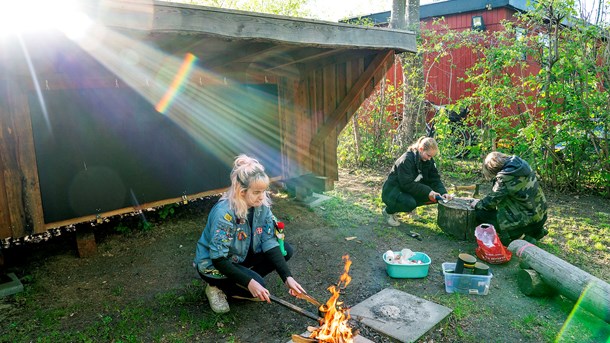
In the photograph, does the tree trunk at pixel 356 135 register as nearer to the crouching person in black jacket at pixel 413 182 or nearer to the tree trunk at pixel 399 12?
the tree trunk at pixel 399 12

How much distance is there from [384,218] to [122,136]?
12.5ft

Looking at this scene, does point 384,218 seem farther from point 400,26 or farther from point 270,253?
point 400,26

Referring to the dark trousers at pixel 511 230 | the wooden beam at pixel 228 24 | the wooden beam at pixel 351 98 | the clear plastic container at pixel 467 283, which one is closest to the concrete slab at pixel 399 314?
the clear plastic container at pixel 467 283

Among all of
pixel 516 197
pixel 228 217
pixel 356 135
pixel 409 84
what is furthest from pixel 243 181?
pixel 409 84

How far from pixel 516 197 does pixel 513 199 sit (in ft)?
0.18

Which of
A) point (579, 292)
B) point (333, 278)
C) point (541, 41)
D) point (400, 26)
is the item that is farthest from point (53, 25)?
point (400, 26)

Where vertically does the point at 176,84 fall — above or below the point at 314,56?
below

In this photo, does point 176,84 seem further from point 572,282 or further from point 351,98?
point 572,282

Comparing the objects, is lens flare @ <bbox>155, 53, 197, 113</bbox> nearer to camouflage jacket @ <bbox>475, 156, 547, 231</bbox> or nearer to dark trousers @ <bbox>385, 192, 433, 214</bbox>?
dark trousers @ <bbox>385, 192, 433, 214</bbox>

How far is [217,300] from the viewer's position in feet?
11.7

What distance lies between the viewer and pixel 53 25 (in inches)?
114

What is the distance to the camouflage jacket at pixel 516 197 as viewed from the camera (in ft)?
15.3

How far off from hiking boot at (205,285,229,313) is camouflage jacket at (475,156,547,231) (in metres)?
3.23

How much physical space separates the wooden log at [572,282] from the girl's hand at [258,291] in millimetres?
2576
